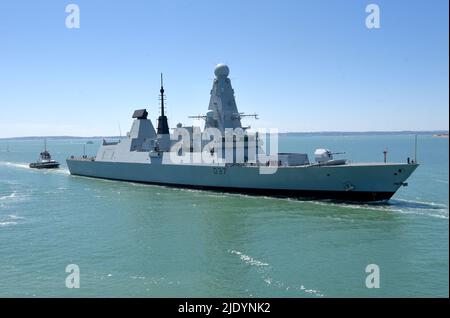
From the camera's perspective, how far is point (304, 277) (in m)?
12.6

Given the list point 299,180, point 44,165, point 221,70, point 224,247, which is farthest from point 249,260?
point 44,165

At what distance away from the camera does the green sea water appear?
12.0m

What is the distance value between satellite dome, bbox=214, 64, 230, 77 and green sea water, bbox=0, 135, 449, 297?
1126cm

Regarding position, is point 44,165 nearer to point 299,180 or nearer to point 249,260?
point 299,180

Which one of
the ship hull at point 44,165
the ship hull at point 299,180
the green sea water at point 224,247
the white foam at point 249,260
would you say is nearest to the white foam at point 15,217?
the green sea water at point 224,247

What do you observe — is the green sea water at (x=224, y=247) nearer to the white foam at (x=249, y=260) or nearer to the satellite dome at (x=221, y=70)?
the white foam at (x=249, y=260)

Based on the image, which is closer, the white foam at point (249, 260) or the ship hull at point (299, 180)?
the white foam at point (249, 260)

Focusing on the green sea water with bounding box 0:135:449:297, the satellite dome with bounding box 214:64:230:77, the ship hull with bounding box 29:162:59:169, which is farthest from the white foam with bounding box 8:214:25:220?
the ship hull with bounding box 29:162:59:169

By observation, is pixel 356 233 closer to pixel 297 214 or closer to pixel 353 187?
pixel 297 214

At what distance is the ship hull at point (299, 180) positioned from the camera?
24.6 metres

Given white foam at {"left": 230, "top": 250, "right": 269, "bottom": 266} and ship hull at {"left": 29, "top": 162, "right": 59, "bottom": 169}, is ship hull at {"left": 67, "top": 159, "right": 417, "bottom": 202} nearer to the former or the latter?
white foam at {"left": 230, "top": 250, "right": 269, "bottom": 266}

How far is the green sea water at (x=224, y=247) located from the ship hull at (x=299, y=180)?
45.0 inches

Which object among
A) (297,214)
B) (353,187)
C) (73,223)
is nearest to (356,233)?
(297,214)

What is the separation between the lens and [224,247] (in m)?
16.2
